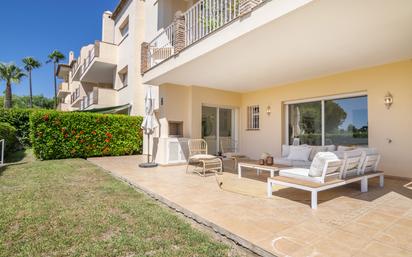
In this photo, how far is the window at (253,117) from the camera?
461 inches

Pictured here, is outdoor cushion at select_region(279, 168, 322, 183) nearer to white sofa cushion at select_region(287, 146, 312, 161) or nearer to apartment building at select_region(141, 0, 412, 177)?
white sofa cushion at select_region(287, 146, 312, 161)

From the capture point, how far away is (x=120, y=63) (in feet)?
54.4

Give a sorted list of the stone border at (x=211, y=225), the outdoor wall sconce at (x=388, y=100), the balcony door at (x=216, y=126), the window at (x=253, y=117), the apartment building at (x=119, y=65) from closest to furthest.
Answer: the stone border at (x=211, y=225) → the outdoor wall sconce at (x=388, y=100) → the balcony door at (x=216, y=126) → the window at (x=253, y=117) → the apartment building at (x=119, y=65)

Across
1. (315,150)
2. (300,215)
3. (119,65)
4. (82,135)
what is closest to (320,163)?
(300,215)

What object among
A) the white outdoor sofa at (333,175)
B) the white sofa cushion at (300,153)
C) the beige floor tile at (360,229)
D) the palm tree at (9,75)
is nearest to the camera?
the beige floor tile at (360,229)

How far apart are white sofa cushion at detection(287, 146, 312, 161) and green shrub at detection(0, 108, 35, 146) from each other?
15.4 metres

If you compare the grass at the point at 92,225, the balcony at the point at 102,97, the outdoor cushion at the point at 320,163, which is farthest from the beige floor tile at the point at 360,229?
the balcony at the point at 102,97

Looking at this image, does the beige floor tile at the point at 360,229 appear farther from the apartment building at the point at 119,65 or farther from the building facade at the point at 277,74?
the apartment building at the point at 119,65

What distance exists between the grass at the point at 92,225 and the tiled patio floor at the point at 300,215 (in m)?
0.46

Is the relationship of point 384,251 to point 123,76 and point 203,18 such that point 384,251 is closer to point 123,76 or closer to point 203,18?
point 203,18

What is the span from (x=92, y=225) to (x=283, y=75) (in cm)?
781

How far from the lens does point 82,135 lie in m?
11.7

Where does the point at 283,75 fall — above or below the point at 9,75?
below

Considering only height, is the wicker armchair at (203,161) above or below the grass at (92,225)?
above
